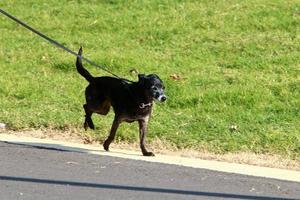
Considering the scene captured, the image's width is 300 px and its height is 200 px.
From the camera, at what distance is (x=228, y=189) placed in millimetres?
6855

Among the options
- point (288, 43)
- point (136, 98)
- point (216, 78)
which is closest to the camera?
point (136, 98)

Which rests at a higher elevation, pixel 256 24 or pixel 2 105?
pixel 256 24

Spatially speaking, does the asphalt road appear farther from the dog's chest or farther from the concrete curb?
the dog's chest

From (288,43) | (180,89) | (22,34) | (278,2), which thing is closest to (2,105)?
(180,89)

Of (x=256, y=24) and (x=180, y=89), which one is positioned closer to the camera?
(x=180, y=89)

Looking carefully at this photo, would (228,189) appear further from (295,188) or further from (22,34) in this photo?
(22,34)

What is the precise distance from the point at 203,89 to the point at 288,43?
2264 millimetres

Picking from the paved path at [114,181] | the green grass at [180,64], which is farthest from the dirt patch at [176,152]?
the paved path at [114,181]

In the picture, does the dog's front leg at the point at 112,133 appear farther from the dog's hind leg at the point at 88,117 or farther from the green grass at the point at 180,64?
the green grass at the point at 180,64

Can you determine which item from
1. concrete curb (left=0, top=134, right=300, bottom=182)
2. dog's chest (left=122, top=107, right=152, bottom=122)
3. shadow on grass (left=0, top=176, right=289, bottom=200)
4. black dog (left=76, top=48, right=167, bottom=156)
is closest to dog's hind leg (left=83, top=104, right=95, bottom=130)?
black dog (left=76, top=48, right=167, bottom=156)

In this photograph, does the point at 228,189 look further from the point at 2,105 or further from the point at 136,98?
the point at 2,105

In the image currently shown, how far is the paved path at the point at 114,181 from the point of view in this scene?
665 centimetres

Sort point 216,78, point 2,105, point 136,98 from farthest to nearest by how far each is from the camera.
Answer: point 216,78
point 2,105
point 136,98

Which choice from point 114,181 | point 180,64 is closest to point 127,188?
point 114,181
